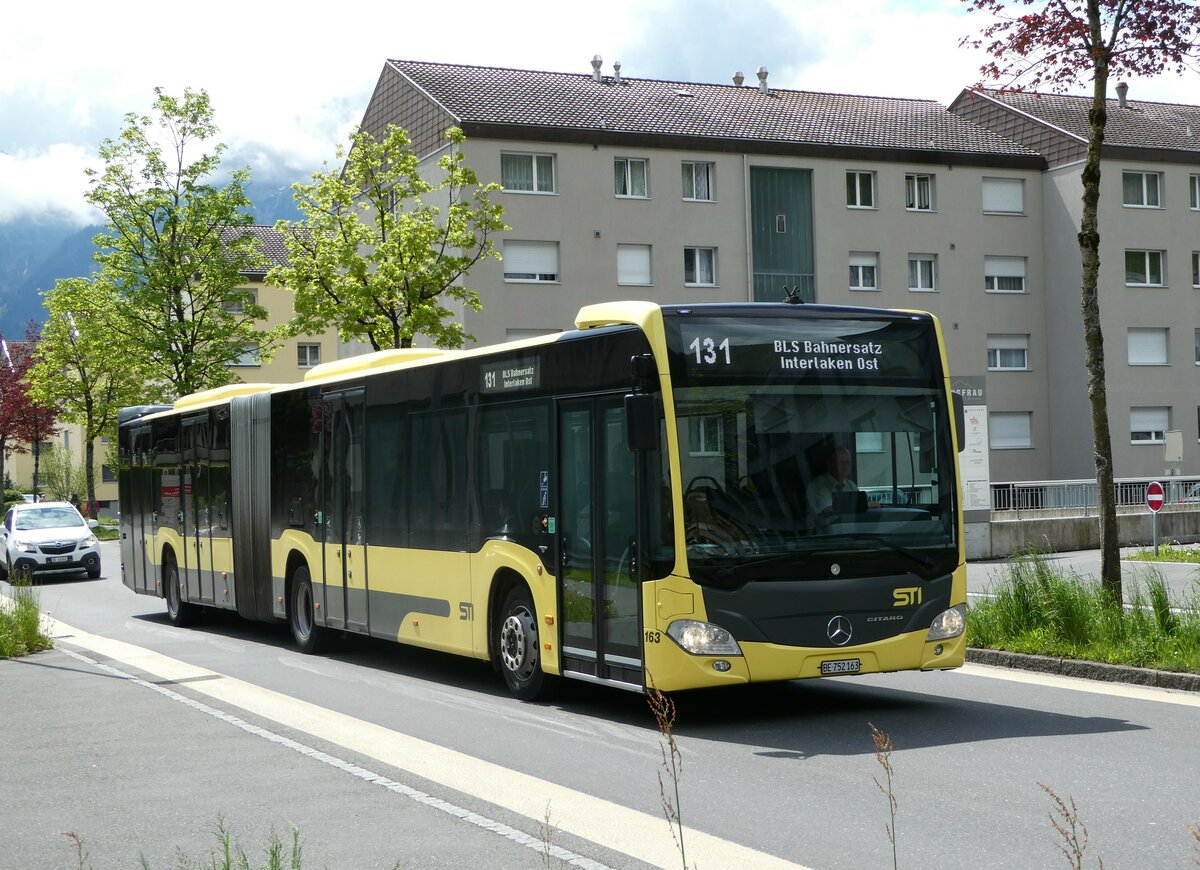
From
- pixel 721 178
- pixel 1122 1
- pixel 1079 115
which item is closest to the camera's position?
pixel 1122 1

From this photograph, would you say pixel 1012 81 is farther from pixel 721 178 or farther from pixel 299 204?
pixel 721 178

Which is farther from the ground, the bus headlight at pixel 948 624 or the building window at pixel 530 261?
the building window at pixel 530 261

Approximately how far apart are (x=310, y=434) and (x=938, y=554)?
778 cm

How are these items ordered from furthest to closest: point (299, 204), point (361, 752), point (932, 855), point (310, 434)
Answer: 1. point (299, 204)
2. point (310, 434)
3. point (361, 752)
4. point (932, 855)

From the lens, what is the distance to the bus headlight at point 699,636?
989 centimetres

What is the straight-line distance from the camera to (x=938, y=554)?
10.6 meters

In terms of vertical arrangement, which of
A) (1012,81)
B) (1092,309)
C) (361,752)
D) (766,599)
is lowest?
(361,752)

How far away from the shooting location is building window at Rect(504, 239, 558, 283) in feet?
149

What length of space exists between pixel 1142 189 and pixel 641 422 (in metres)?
47.8

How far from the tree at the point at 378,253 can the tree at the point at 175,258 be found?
9.78 metres

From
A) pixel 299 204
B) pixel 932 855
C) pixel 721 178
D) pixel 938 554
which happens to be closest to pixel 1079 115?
pixel 721 178

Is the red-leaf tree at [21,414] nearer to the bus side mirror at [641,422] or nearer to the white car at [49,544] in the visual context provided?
the white car at [49,544]

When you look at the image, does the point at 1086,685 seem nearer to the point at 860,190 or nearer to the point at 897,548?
the point at 897,548

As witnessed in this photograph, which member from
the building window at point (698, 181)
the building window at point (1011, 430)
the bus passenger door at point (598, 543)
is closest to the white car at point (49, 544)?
the building window at point (698, 181)
